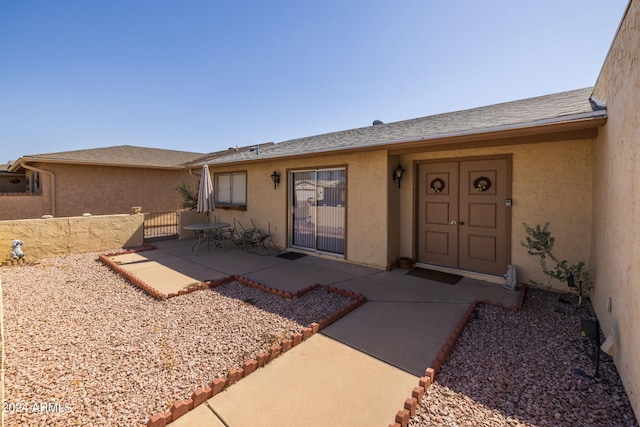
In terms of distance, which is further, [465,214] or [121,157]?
[121,157]

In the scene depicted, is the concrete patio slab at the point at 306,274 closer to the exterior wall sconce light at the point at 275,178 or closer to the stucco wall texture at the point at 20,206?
the exterior wall sconce light at the point at 275,178

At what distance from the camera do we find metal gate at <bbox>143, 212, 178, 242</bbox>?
38.4 feet

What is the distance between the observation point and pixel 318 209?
772 cm

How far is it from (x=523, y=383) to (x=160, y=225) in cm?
1346

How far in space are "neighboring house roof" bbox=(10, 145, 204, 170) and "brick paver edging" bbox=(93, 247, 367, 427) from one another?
8.95 metres

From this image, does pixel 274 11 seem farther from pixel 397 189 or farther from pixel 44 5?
pixel 397 189

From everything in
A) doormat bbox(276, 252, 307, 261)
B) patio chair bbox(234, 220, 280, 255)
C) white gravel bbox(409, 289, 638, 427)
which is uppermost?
patio chair bbox(234, 220, 280, 255)

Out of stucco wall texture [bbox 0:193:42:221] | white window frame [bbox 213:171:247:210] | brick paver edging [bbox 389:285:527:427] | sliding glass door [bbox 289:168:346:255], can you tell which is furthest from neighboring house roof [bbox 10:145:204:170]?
brick paver edging [bbox 389:285:527:427]

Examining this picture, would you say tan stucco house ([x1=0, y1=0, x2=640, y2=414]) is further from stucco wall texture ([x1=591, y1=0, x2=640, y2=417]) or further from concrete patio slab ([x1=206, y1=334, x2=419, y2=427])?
concrete patio slab ([x1=206, y1=334, x2=419, y2=427])

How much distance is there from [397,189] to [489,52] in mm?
4141

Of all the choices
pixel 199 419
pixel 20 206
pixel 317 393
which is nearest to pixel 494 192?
pixel 317 393

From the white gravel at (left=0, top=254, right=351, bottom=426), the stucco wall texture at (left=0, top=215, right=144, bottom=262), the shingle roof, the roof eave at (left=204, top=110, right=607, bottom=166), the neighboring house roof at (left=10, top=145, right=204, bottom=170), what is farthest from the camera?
the shingle roof

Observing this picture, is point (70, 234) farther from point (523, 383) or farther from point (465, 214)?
point (523, 383)

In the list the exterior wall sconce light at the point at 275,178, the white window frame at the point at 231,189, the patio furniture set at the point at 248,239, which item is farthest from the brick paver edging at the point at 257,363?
the white window frame at the point at 231,189
